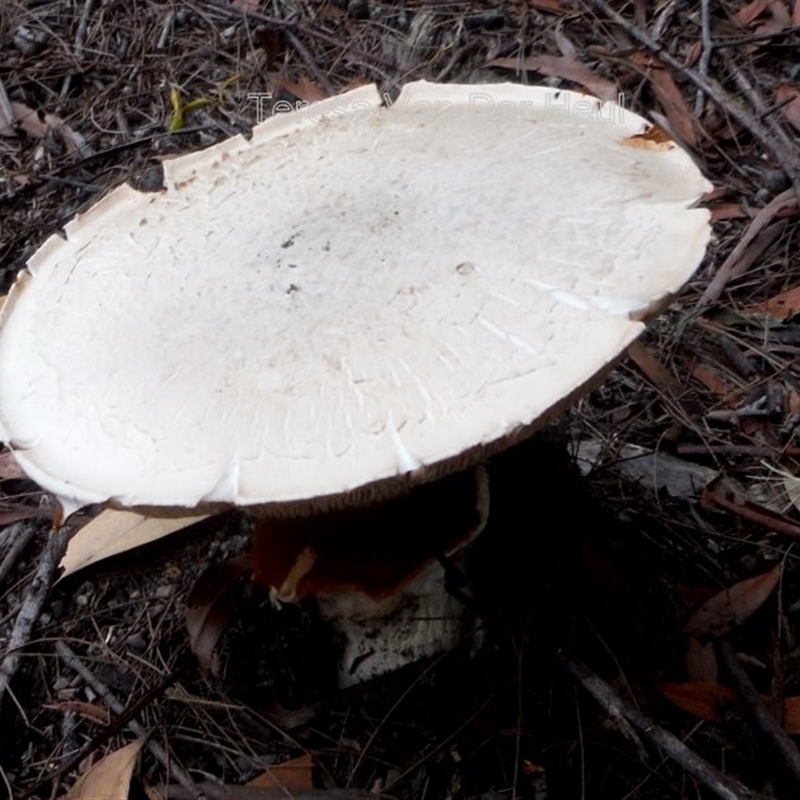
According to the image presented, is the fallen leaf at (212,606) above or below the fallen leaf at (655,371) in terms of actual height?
above

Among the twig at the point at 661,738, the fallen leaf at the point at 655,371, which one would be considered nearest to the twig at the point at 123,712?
the twig at the point at 661,738

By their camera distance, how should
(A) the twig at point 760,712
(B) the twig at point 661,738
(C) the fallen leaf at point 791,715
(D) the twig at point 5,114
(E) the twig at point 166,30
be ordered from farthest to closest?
1. (E) the twig at point 166,30
2. (D) the twig at point 5,114
3. (C) the fallen leaf at point 791,715
4. (A) the twig at point 760,712
5. (B) the twig at point 661,738

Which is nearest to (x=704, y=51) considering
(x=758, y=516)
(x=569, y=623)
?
(x=758, y=516)

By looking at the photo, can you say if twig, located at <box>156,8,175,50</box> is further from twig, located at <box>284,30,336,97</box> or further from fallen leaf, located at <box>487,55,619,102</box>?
fallen leaf, located at <box>487,55,619,102</box>

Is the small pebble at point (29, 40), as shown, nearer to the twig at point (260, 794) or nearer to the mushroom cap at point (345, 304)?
the mushroom cap at point (345, 304)

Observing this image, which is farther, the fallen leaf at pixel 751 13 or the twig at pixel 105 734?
the fallen leaf at pixel 751 13

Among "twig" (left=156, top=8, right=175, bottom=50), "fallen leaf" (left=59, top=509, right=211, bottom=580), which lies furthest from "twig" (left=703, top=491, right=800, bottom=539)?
"twig" (left=156, top=8, right=175, bottom=50)

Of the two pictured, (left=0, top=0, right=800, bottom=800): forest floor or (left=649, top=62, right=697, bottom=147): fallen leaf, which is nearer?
(left=0, top=0, right=800, bottom=800): forest floor
